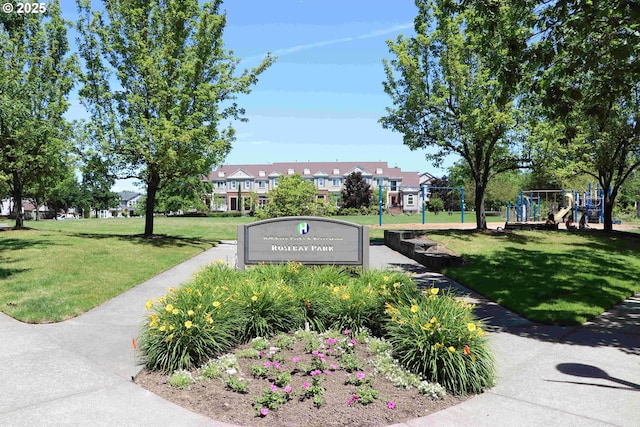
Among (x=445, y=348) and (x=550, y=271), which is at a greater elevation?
(x=445, y=348)

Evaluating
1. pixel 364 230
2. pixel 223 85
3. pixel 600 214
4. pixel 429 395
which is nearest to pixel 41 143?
pixel 223 85

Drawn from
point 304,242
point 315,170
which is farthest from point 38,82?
point 315,170

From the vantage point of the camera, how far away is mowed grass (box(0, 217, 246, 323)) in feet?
26.0

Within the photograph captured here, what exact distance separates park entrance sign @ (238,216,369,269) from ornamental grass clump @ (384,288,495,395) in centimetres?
335

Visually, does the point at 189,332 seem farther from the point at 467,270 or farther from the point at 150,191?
the point at 150,191

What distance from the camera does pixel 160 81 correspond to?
16891 mm

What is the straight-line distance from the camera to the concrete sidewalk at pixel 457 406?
12.8 feet

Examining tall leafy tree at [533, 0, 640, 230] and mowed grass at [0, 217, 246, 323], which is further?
mowed grass at [0, 217, 246, 323]

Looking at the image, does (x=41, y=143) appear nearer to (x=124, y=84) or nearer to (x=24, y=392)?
(x=124, y=84)

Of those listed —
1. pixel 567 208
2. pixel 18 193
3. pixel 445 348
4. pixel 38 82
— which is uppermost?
pixel 38 82

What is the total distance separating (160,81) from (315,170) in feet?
246

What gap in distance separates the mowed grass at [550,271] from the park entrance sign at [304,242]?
2953 millimetres

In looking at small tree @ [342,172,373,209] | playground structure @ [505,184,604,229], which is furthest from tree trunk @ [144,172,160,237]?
small tree @ [342,172,373,209]

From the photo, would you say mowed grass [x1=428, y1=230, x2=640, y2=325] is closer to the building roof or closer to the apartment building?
the apartment building
